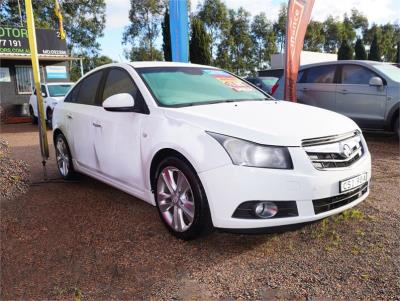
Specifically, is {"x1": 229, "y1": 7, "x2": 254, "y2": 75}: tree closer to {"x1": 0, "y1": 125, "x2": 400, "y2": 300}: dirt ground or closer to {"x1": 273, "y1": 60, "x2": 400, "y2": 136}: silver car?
{"x1": 273, "y1": 60, "x2": 400, "y2": 136}: silver car

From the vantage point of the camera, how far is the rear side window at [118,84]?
12.9 ft

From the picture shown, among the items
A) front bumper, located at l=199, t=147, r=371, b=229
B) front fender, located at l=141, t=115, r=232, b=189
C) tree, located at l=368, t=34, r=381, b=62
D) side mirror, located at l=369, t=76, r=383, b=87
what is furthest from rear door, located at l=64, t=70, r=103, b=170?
tree, located at l=368, t=34, r=381, b=62

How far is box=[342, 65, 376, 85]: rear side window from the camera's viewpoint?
766 cm

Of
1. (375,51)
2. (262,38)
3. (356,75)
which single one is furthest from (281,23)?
(356,75)

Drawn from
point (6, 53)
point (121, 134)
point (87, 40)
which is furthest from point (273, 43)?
point (121, 134)

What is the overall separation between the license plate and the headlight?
1.58 ft

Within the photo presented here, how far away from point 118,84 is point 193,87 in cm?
85

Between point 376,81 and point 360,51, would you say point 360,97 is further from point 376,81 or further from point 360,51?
point 360,51

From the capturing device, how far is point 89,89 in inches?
189

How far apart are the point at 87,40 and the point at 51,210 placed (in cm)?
4016

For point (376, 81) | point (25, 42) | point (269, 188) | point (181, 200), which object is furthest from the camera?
point (25, 42)

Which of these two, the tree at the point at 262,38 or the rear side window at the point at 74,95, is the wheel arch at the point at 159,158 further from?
the tree at the point at 262,38

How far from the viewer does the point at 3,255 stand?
3221 mm

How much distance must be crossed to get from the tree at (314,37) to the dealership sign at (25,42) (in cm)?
3665
